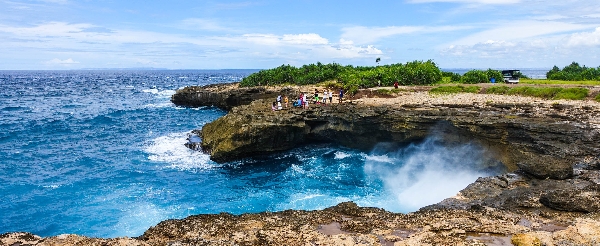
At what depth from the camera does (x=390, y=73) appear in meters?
48.0

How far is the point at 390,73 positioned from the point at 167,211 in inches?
1309

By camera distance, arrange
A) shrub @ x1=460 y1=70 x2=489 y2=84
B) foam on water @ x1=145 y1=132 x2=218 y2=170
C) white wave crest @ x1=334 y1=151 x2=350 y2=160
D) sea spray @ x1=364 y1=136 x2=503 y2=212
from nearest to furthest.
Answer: sea spray @ x1=364 y1=136 x2=503 y2=212 → foam on water @ x1=145 y1=132 x2=218 y2=170 → white wave crest @ x1=334 y1=151 x2=350 y2=160 → shrub @ x1=460 y1=70 x2=489 y2=84

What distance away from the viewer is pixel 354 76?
48.4m

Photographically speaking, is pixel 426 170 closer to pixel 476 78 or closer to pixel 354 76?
pixel 354 76

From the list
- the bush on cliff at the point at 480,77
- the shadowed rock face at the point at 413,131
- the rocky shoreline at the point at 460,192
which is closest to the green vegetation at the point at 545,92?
the rocky shoreline at the point at 460,192

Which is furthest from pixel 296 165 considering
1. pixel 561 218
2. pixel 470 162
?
pixel 561 218

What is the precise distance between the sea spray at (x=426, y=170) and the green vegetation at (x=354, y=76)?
1351 cm

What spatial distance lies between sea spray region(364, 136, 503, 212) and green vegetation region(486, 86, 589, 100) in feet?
36.9

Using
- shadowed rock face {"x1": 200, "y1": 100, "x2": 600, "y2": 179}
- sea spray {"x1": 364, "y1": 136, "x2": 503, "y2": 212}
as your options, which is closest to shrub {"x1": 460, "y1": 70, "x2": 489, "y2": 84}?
shadowed rock face {"x1": 200, "y1": 100, "x2": 600, "y2": 179}

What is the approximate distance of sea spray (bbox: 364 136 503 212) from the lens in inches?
922

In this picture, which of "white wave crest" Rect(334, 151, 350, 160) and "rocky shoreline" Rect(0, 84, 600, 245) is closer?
"rocky shoreline" Rect(0, 84, 600, 245)

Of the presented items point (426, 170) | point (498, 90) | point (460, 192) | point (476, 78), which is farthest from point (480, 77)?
point (460, 192)

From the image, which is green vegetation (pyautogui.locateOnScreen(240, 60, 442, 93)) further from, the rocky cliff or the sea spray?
the sea spray

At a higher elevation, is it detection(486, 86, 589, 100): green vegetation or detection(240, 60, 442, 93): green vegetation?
detection(240, 60, 442, 93): green vegetation
